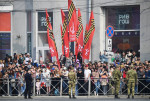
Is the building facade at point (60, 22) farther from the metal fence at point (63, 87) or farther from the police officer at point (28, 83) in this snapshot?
the police officer at point (28, 83)

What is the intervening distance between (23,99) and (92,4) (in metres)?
12.9

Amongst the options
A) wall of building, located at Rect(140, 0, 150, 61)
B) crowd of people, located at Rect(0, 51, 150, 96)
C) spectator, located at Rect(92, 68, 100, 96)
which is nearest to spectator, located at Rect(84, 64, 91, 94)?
crowd of people, located at Rect(0, 51, 150, 96)

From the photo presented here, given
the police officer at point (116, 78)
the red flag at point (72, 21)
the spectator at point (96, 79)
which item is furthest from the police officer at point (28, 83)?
the red flag at point (72, 21)

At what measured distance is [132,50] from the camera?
123 ft

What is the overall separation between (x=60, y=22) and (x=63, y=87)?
10.3 metres

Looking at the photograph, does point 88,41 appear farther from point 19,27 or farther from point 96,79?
point 19,27

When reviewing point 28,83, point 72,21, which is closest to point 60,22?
point 72,21

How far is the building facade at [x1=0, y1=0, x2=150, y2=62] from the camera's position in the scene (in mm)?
37500

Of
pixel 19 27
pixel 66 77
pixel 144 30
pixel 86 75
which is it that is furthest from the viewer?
pixel 19 27

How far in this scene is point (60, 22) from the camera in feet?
131

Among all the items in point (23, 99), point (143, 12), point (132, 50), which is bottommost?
point (23, 99)

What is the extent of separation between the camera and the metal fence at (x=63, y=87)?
29.4 meters

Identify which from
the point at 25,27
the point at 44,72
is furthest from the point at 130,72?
the point at 25,27

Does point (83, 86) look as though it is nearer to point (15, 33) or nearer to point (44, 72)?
point (44, 72)
